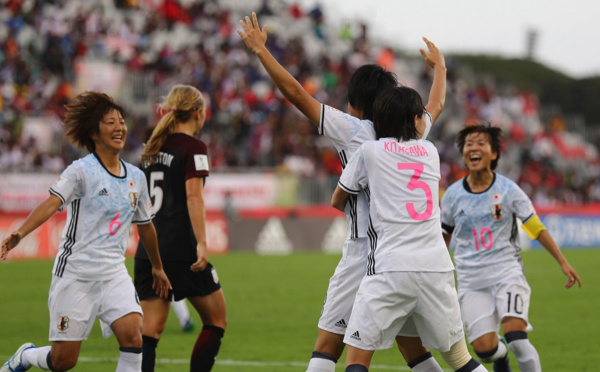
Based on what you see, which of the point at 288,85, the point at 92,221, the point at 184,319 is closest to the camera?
the point at 288,85

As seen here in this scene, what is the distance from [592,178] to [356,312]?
31.4 metres

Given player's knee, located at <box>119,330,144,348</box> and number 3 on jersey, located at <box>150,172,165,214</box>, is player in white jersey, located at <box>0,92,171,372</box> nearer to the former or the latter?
player's knee, located at <box>119,330,144,348</box>

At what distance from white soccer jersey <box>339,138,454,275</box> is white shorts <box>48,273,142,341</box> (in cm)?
198

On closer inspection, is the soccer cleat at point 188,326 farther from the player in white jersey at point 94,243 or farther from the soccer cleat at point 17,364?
the player in white jersey at point 94,243

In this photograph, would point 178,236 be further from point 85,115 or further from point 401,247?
point 401,247

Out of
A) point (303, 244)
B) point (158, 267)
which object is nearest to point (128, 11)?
point (303, 244)

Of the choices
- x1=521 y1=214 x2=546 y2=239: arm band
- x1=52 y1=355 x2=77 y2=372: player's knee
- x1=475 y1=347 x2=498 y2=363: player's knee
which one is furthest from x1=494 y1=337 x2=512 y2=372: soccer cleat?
x1=52 y1=355 x2=77 y2=372: player's knee

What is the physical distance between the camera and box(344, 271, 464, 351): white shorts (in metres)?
4.86

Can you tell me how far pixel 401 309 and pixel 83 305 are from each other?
2.36 m

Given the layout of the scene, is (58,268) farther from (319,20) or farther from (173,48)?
(319,20)

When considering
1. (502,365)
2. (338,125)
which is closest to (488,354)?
(502,365)

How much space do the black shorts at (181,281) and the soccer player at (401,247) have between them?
2.03m

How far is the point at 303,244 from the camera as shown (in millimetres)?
25578

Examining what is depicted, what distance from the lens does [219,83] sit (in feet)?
95.8
